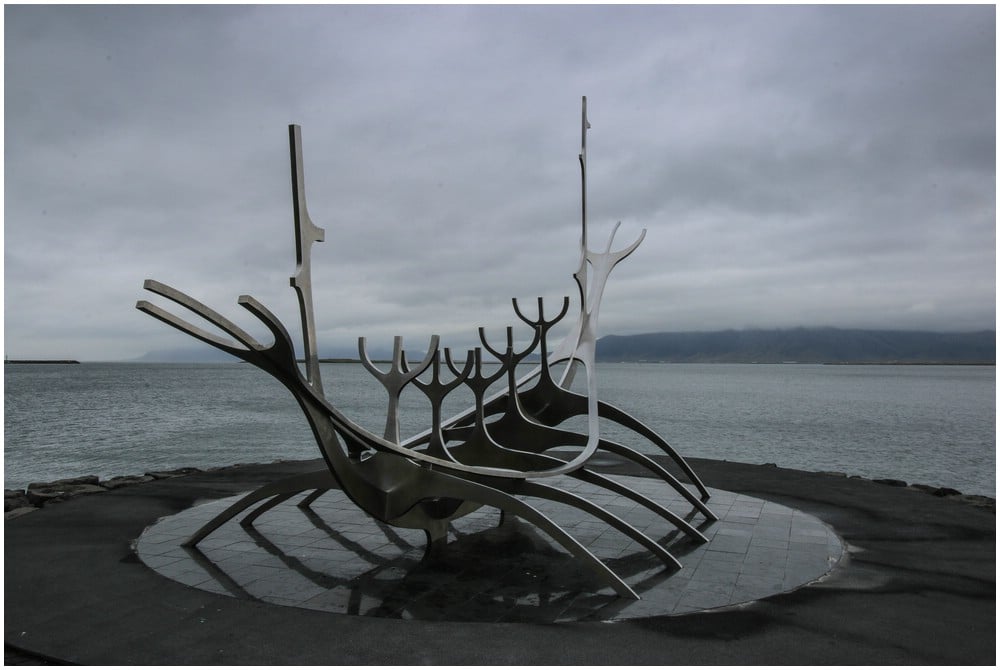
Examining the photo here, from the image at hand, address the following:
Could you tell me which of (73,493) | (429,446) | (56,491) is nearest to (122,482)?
(73,493)

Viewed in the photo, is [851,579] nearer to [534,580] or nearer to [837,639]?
[837,639]

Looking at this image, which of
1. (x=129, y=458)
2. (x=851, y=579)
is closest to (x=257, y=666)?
(x=851, y=579)

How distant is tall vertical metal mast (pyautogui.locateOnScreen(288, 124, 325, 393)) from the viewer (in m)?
7.97

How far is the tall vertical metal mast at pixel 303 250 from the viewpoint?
7973mm

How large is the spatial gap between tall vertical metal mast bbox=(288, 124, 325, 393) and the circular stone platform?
2.11m

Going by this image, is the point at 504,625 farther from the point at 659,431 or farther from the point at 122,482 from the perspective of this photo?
the point at 659,431

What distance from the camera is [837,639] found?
6383 millimetres

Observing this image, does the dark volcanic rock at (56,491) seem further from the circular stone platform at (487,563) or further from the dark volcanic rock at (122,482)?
the circular stone platform at (487,563)

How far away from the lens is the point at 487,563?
8750mm

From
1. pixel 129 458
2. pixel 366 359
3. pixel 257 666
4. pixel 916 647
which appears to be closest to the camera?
pixel 257 666

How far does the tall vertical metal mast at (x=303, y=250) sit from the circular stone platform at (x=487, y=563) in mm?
2110

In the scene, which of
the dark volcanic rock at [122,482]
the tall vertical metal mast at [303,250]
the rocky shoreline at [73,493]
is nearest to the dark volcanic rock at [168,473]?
the rocky shoreline at [73,493]

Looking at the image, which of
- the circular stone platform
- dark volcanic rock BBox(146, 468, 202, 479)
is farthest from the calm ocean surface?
the circular stone platform

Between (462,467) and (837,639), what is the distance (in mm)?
3906
